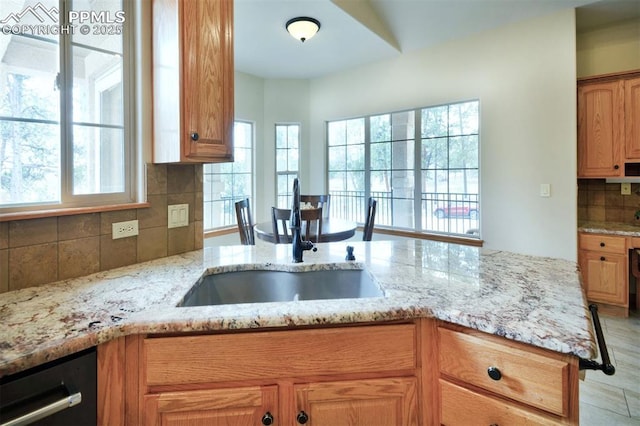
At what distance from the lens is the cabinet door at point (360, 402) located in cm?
93

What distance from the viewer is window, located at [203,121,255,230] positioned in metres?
4.37

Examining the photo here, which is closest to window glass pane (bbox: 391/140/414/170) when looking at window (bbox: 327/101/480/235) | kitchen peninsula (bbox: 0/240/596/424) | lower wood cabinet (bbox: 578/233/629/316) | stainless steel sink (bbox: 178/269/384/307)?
window (bbox: 327/101/480/235)

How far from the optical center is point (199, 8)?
1.40 m

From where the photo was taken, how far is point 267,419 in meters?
0.91

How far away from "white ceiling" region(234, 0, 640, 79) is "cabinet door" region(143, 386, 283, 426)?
319cm

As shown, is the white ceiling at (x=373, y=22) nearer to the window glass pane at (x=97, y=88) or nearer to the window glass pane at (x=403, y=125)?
the window glass pane at (x=403, y=125)

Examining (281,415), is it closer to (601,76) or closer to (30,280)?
(30,280)

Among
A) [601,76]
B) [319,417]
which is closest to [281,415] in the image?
[319,417]

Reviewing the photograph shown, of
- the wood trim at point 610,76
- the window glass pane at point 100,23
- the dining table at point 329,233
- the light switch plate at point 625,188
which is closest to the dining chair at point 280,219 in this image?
the dining table at point 329,233

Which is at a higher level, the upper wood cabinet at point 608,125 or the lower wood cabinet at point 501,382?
the upper wood cabinet at point 608,125

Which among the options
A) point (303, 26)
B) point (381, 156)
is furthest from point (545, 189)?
point (303, 26)

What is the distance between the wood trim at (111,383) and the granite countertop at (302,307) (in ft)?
0.13

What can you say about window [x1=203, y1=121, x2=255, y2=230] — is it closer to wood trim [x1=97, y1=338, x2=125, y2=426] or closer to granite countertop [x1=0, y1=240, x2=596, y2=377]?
granite countertop [x1=0, y1=240, x2=596, y2=377]

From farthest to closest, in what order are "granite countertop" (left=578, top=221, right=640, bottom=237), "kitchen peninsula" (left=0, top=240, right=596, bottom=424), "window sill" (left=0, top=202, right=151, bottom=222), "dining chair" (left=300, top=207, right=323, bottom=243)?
"granite countertop" (left=578, top=221, right=640, bottom=237)
"dining chair" (left=300, top=207, right=323, bottom=243)
"window sill" (left=0, top=202, right=151, bottom=222)
"kitchen peninsula" (left=0, top=240, right=596, bottom=424)
